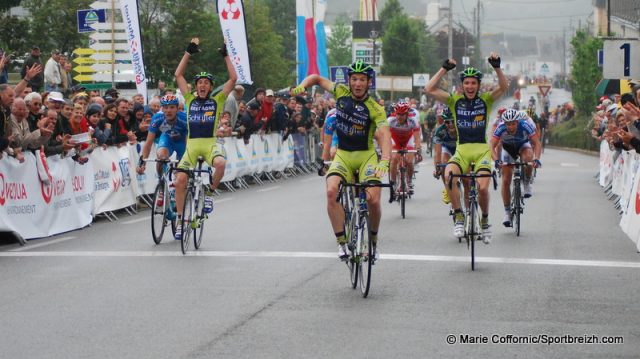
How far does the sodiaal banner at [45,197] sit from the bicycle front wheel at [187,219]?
2.46 m

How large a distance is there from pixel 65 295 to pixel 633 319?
4.85 meters

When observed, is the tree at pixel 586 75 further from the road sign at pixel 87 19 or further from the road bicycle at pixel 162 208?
the road bicycle at pixel 162 208

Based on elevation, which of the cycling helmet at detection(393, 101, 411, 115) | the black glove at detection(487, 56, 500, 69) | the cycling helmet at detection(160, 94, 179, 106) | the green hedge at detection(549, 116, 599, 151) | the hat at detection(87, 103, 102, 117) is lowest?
the green hedge at detection(549, 116, 599, 151)

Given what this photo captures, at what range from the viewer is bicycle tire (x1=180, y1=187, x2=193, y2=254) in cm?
1372

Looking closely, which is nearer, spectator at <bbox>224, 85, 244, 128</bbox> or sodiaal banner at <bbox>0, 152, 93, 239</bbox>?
sodiaal banner at <bbox>0, 152, 93, 239</bbox>

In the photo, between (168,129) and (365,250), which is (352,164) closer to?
(365,250)

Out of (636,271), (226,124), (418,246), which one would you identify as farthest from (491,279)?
(226,124)

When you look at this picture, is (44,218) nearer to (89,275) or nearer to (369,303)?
(89,275)

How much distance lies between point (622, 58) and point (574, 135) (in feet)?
135

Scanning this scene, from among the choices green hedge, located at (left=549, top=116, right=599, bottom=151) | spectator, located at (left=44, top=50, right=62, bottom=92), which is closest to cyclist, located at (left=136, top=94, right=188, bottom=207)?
spectator, located at (left=44, top=50, right=62, bottom=92)

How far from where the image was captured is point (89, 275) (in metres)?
11.9

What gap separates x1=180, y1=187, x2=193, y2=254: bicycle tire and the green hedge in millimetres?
41479

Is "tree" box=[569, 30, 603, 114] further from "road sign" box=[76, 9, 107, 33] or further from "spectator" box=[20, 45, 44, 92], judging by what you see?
"spectator" box=[20, 45, 44, 92]

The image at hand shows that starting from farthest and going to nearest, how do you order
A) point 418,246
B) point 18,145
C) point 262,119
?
point 262,119, point 18,145, point 418,246
